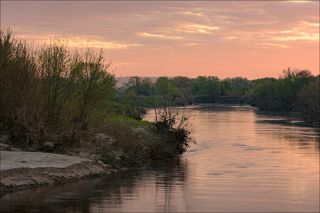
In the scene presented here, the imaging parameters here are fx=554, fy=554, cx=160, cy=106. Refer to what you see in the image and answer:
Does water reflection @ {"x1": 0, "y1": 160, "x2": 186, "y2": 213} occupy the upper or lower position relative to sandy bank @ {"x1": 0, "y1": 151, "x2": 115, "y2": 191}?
lower

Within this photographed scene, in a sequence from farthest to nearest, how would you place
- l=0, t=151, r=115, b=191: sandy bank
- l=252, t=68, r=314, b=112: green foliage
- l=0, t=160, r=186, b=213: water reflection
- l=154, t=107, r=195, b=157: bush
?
l=252, t=68, r=314, b=112: green foliage
l=154, t=107, r=195, b=157: bush
l=0, t=151, r=115, b=191: sandy bank
l=0, t=160, r=186, b=213: water reflection

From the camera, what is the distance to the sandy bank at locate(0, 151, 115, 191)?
27.1 m

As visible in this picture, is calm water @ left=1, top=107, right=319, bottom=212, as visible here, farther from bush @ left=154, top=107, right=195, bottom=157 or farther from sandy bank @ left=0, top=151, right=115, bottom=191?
bush @ left=154, top=107, right=195, bottom=157

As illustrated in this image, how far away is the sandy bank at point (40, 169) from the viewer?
27.1 meters

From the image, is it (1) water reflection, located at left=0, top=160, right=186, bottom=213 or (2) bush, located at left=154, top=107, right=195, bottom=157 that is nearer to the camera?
(1) water reflection, located at left=0, top=160, right=186, bottom=213

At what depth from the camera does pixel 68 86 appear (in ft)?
126

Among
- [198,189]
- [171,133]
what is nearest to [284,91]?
[171,133]

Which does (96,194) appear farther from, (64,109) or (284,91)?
(284,91)

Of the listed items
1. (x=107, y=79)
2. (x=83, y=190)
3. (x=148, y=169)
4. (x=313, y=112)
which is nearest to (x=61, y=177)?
(x=83, y=190)

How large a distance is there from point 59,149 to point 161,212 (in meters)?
14.0

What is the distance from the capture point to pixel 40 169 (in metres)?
28.8

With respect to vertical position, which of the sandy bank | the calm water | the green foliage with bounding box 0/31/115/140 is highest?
the green foliage with bounding box 0/31/115/140

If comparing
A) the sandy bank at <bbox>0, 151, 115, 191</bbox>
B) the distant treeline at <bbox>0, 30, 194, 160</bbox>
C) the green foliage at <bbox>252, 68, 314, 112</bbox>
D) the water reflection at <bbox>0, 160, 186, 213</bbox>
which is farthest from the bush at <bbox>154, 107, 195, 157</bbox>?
the green foliage at <bbox>252, 68, 314, 112</bbox>

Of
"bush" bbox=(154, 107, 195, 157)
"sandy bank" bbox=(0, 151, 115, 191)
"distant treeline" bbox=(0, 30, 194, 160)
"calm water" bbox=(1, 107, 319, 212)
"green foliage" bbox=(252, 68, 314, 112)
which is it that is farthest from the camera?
"green foliage" bbox=(252, 68, 314, 112)
